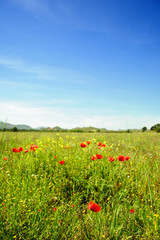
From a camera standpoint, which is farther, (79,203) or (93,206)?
(79,203)

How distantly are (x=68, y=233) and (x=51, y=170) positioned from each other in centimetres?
180

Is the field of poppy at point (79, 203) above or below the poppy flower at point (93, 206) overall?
below

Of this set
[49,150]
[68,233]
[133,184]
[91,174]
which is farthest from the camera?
[49,150]

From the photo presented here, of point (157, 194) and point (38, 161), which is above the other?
point (38, 161)

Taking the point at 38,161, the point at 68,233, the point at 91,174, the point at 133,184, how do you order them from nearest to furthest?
the point at 68,233 < the point at 133,184 < the point at 91,174 < the point at 38,161

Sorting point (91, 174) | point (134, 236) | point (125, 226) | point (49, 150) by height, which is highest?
point (49, 150)

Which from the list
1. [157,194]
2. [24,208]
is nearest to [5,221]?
[24,208]

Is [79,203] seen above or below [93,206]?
below

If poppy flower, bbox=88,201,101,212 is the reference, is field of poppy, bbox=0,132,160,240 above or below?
below

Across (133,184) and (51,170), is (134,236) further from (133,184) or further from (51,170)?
(51,170)

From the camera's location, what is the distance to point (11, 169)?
3.45 meters

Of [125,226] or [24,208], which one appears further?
[24,208]

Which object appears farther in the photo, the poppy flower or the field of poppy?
the field of poppy

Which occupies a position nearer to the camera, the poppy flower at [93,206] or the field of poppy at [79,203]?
the poppy flower at [93,206]
